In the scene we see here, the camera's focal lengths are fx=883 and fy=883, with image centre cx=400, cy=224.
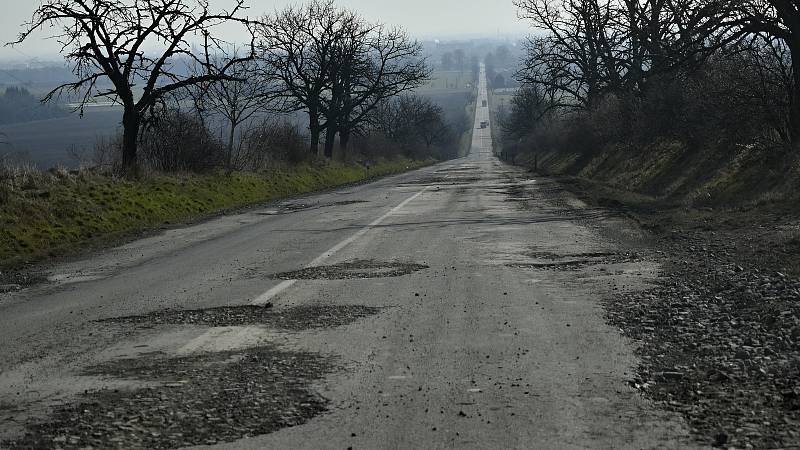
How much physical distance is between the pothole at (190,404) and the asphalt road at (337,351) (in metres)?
0.02

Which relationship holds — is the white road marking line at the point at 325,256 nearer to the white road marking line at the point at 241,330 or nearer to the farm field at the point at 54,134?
the white road marking line at the point at 241,330

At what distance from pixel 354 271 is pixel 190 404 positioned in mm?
5489

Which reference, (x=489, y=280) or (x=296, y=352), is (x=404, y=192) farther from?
(x=296, y=352)

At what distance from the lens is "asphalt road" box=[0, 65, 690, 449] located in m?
4.69

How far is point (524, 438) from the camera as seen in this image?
450 cm

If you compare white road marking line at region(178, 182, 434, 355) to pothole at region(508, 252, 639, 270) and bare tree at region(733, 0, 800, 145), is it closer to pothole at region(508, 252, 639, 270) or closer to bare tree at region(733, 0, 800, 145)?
Result: pothole at region(508, 252, 639, 270)

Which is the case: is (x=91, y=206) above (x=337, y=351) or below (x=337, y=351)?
below

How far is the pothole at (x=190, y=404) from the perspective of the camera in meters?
4.60

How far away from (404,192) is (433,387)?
22.1m

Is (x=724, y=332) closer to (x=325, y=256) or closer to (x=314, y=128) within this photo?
(x=325, y=256)

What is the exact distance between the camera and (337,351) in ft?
21.2

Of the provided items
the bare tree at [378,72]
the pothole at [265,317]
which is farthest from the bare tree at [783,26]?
the bare tree at [378,72]

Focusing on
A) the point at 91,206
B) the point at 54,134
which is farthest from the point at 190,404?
the point at 54,134

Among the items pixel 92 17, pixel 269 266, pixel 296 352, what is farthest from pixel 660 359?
pixel 92 17
